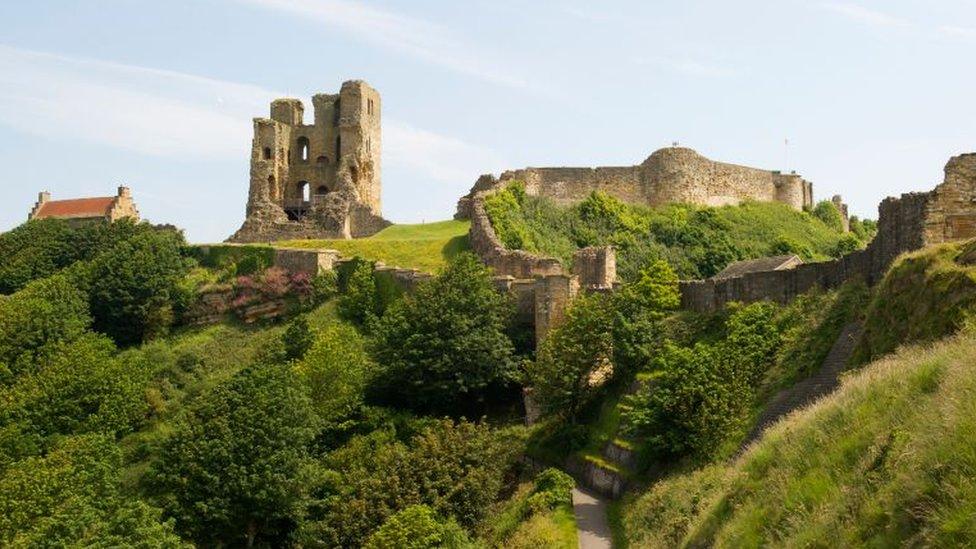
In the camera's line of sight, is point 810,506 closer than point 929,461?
No

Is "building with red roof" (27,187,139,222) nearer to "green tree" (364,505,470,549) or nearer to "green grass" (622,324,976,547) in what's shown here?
"green tree" (364,505,470,549)

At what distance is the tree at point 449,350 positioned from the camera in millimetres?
32375

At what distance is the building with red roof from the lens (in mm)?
59344

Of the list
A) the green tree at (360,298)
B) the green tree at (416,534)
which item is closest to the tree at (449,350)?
the green tree at (360,298)

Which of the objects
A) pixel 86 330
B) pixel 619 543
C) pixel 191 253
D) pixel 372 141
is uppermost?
pixel 372 141

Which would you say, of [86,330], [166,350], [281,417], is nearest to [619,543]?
[281,417]

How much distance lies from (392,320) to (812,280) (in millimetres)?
12965

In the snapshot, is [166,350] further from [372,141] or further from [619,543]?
[619,543]

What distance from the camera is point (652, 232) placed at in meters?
46.7

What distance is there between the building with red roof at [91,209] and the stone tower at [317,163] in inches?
319

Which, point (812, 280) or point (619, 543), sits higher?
point (812, 280)

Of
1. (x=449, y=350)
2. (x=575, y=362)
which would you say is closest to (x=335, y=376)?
(x=449, y=350)

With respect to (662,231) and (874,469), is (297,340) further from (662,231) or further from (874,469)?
(874,469)

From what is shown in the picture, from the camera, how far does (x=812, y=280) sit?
91.8 feet
